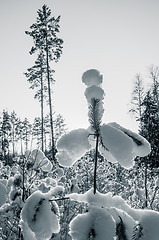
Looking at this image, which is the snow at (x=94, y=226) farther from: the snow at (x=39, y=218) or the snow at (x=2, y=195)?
the snow at (x=2, y=195)

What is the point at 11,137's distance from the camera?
187 ft

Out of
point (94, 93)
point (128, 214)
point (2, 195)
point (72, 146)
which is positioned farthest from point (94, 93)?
point (2, 195)

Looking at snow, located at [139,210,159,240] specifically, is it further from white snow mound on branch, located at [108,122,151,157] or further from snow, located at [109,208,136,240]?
white snow mound on branch, located at [108,122,151,157]

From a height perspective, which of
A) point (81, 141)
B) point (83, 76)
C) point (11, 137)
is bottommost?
point (11, 137)

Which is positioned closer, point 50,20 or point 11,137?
point 50,20

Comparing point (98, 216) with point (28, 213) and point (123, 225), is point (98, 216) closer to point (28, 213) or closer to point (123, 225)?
point (123, 225)

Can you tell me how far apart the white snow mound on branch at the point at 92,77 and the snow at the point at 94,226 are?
24.9 inches

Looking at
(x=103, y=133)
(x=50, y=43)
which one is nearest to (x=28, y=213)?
(x=103, y=133)

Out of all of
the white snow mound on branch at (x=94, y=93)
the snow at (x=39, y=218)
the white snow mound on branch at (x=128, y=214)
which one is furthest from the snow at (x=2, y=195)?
the white snow mound on branch at (x=94, y=93)

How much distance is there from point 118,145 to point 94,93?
0.30 meters

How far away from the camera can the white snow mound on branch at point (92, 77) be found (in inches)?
50.3

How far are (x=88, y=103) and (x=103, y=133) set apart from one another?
0.20 m

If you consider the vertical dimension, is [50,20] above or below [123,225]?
above

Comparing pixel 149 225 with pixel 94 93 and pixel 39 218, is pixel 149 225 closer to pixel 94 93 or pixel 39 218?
pixel 39 218
